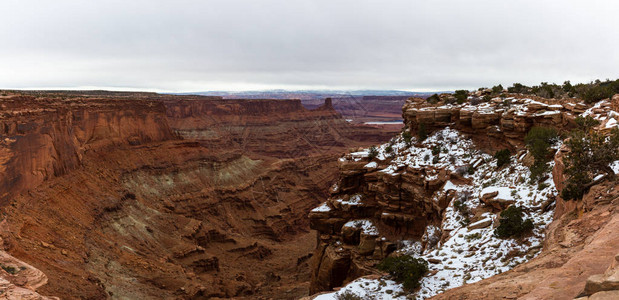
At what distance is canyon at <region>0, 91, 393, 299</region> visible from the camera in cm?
2475

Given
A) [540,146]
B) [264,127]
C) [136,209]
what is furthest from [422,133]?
[264,127]

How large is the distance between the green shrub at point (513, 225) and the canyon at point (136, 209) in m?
15.3

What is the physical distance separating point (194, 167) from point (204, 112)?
141ft

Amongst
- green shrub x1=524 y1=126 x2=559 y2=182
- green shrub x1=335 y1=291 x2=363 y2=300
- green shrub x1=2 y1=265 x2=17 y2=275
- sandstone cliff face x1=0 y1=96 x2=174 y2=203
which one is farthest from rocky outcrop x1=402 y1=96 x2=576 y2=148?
sandstone cliff face x1=0 y1=96 x2=174 y2=203

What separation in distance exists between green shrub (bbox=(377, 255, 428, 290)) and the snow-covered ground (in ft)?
0.88

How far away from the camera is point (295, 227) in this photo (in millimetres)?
54656

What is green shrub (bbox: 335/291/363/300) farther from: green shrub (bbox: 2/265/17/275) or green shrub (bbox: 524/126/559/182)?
green shrub (bbox: 2/265/17/275)

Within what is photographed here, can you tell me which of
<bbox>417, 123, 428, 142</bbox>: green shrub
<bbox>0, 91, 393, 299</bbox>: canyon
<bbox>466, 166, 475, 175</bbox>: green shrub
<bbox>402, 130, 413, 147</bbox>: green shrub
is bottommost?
<bbox>0, 91, 393, 299</bbox>: canyon

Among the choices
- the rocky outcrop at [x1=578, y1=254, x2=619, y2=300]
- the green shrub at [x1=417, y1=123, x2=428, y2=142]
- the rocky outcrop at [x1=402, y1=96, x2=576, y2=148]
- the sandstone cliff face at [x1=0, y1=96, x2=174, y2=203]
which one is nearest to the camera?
the rocky outcrop at [x1=578, y1=254, x2=619, y2=300]

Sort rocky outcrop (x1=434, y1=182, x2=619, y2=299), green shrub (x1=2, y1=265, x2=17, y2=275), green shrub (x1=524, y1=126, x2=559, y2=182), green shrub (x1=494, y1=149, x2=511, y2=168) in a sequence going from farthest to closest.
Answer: green shrub (x1=494, y1=149, x2=511, y2=168), green shrub (x1=524, y1=126, x2=559, y2=182), green shrub (x1=2, y1=265, x2=17, y2=275), rocky outcrop (x1=434, y1=182, x2=619, y2=299)

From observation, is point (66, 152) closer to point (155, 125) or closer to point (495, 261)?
point (155, 125)

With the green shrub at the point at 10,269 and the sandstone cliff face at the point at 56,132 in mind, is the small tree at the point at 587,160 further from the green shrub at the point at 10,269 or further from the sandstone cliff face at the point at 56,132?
the sandstone cliff face at the point at 56,132

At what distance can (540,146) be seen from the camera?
16656 mm

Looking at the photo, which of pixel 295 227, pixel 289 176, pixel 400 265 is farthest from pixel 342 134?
pixel 400 265
